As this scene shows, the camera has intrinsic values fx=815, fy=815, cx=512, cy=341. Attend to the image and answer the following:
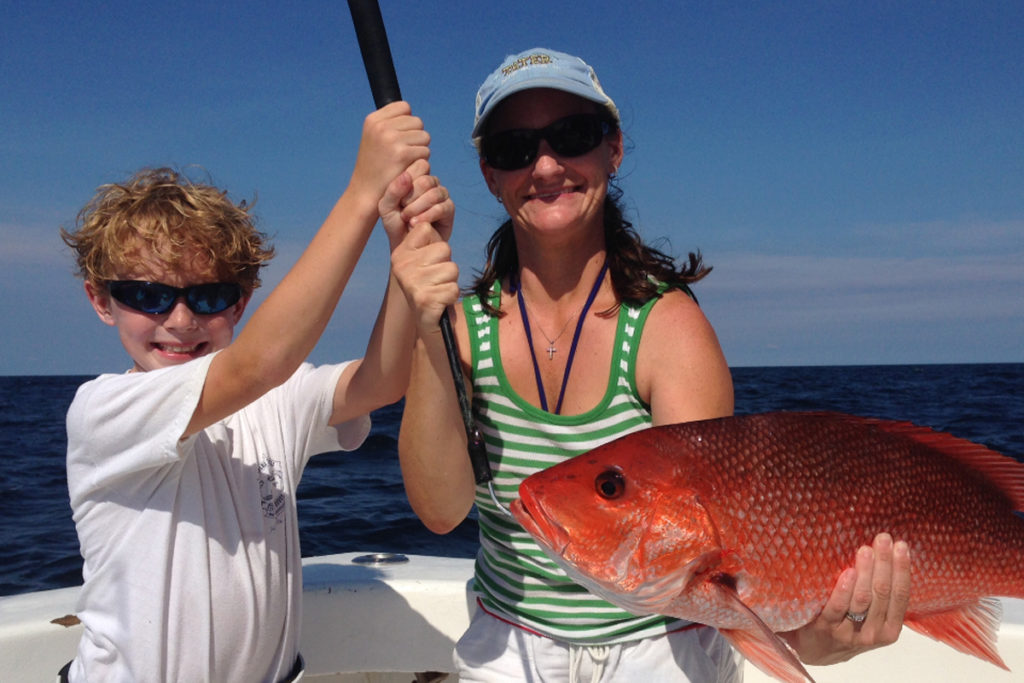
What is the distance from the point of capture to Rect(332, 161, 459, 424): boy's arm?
1858 millimetres

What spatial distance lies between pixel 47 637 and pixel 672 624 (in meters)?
2.28

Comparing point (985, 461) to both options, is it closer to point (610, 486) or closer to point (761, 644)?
point (761, 644)

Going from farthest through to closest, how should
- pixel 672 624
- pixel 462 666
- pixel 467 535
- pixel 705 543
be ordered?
1. pixel 467 535
2. pixel 462 666
3. pixel 672 624
4. pixel 705 543

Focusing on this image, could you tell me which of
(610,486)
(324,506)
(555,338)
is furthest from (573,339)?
(324,506)

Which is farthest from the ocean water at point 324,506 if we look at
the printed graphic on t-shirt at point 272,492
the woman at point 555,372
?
the woman at point 555,372

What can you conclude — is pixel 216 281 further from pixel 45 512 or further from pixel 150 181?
pixel 45 512

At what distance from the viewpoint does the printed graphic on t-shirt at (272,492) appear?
2.31m

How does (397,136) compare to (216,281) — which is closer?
(397,136)

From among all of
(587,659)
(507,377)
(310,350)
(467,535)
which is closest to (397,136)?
(310,350)

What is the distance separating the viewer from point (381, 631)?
3328mm

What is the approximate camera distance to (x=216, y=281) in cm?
238

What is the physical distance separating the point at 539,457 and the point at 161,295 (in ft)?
3.75

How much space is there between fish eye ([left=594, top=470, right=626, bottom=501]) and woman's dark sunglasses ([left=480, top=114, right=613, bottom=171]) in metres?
0.93

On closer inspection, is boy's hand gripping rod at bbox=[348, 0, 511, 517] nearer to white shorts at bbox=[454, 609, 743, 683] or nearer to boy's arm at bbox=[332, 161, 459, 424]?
boy's arm at bbox=[332, 161, 459, 424]
